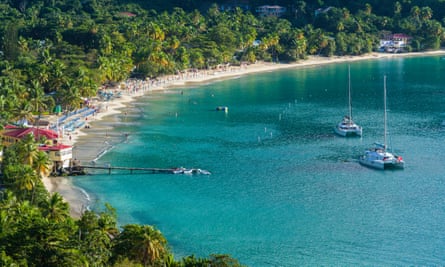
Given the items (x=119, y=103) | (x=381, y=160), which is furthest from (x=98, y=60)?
(x=381, y=160)

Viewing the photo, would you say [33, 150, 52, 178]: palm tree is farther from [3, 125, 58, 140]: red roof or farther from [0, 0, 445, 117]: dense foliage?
[0, 0, 445, 117]: dense foliage

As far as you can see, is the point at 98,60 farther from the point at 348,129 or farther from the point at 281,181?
the point at 281,181

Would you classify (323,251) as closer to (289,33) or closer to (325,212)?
(325,212)

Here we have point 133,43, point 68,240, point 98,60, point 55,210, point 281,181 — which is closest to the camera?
point 68,240

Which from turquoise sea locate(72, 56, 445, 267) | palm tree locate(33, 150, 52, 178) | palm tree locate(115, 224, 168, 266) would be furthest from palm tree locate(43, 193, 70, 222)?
palm tree locate(33, 150, 52, 178)

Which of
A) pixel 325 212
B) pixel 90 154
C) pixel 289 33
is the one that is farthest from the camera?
pixel 289 33

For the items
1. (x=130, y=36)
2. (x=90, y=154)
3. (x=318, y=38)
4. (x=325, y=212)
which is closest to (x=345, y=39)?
(x=318, y=38)
